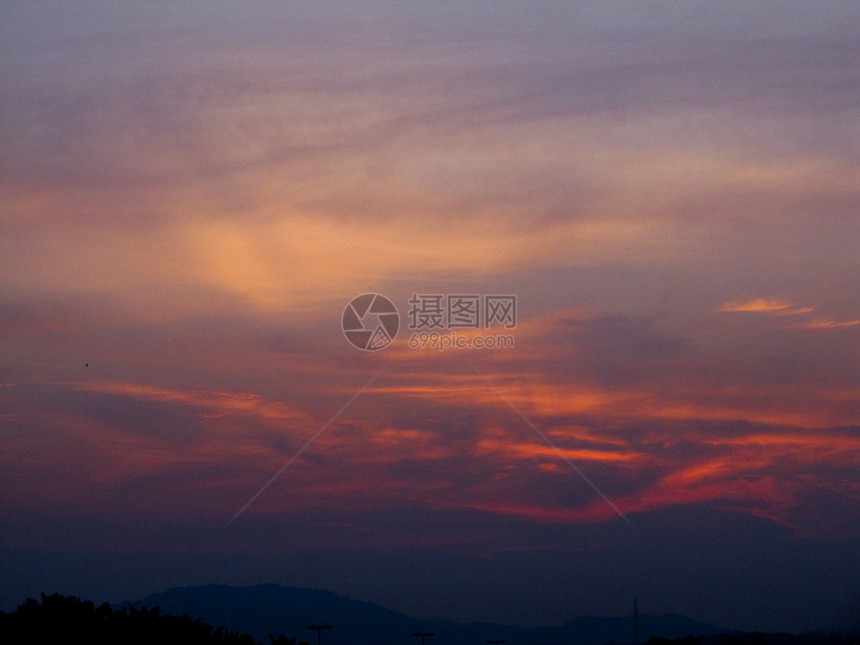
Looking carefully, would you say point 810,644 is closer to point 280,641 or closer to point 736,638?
point 736,638

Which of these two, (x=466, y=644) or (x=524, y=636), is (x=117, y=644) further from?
(x=524, y=636)

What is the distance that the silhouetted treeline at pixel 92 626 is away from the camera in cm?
4628

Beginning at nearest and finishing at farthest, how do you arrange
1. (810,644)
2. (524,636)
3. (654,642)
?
1. (654,642)
2. (810,644)
3. (524,636)

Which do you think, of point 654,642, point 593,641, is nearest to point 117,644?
point 654,642

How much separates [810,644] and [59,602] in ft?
246

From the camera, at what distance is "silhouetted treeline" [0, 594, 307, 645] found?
4628 centimetres

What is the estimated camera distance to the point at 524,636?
7156 inches

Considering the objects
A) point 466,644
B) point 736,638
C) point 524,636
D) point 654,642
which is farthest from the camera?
point 524,636

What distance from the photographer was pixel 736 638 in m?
65.6

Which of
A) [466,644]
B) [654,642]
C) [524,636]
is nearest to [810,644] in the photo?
[654,642]

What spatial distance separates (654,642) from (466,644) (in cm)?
9776

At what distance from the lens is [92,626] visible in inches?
1858

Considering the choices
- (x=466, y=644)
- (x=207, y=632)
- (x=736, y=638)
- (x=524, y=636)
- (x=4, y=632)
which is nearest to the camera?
(x=4, y=632)

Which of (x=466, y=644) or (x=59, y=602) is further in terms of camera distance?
(x=466, y=644)
